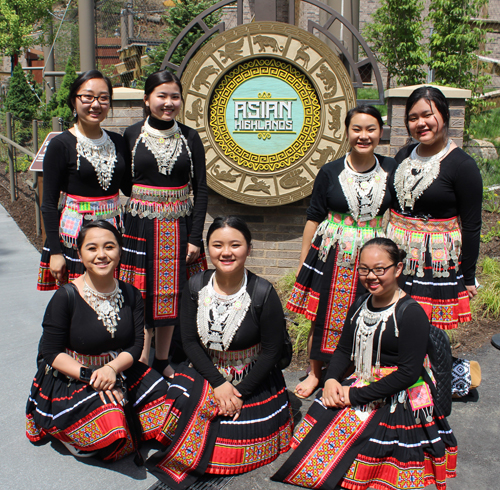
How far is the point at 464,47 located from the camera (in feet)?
27.0

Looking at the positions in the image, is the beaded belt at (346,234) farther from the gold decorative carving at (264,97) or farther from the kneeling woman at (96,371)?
the gold decorative carving at (264,97)

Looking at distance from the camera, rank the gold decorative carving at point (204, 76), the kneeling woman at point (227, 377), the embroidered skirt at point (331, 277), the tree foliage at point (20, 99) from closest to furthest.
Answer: the kneeling woman at point (227, 377) → the embroidered skirt at point (331, 277) → the gold decorative carving at point (204, 76) → the tree foliage at point (20, 99)

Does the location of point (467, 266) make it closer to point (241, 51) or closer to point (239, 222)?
point (239, 222)

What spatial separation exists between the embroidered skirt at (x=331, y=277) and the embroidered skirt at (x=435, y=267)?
182mm

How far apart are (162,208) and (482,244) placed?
13.7 feet

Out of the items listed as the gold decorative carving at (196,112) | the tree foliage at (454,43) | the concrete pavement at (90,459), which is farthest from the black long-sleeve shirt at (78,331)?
the tree foliage at (454,43)

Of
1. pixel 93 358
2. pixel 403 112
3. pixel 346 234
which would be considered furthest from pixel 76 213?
pixel 403 112

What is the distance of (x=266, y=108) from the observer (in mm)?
4410

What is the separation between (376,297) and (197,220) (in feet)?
3.89

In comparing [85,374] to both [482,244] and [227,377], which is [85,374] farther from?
[482,244]

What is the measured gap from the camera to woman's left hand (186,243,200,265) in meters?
3.13

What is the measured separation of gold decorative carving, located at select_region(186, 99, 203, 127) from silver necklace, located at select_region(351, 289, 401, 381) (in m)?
2.59

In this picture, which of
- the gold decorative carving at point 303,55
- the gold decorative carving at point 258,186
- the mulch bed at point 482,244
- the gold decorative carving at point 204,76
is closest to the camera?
the mulch bed at point 482,244

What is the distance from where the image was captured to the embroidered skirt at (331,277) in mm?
2885
